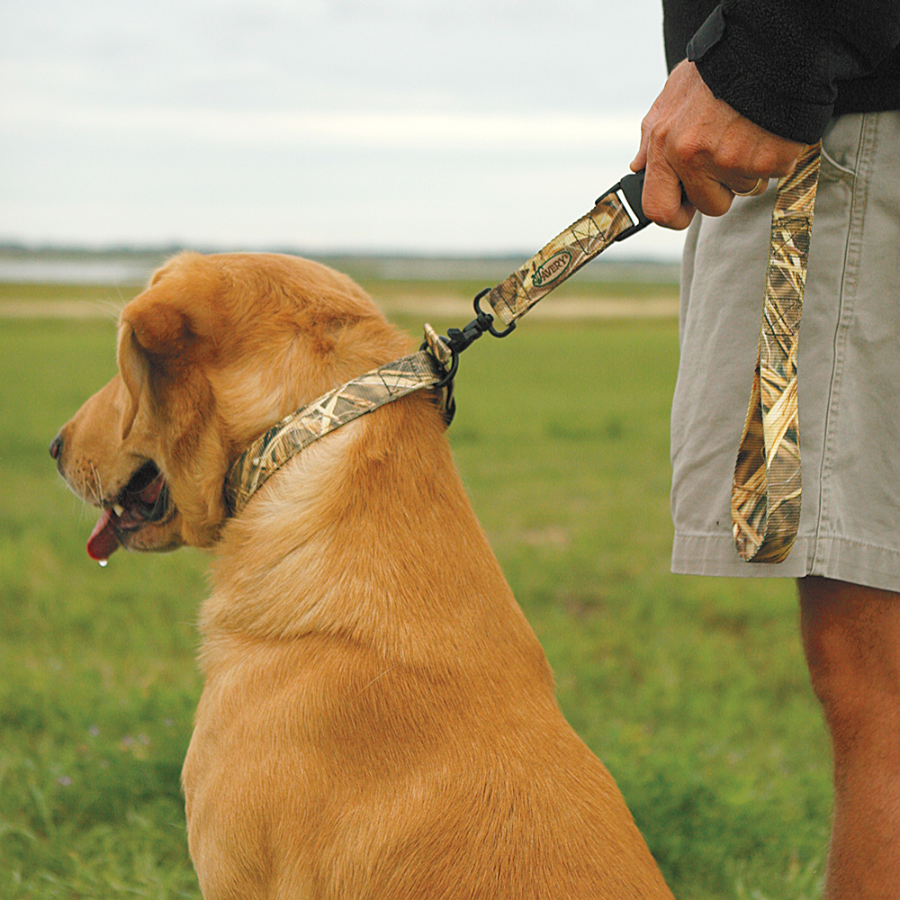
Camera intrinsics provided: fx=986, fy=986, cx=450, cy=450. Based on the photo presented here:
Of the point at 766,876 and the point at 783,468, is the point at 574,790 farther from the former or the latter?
the point at 766,876

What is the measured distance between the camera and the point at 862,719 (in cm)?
204

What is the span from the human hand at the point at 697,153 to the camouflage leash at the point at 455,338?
110 millimetres

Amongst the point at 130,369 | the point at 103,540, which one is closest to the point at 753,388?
the point at 130,369

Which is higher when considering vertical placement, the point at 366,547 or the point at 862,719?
the point at 366,547

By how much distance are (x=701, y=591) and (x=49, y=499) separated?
18.9 feet

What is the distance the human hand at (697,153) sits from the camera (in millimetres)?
1870

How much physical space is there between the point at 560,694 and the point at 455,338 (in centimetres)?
256

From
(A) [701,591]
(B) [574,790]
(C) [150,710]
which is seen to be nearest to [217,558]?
(B) [574,790]

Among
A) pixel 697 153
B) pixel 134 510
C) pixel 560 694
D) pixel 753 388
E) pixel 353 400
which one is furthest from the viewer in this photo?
pixel 560 694

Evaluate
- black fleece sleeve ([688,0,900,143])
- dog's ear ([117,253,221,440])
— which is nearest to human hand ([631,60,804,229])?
black fleece sleeve ([688,0,900,143])

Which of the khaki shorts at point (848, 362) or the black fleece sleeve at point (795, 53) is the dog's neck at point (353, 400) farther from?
the black fleece sleeve at point (795, 53)

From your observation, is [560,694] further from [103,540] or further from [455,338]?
[455,338]

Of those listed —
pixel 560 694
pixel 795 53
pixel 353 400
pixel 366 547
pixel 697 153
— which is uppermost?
pixel 795 53

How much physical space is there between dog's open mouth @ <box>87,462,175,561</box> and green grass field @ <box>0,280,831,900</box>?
0.25 metres
